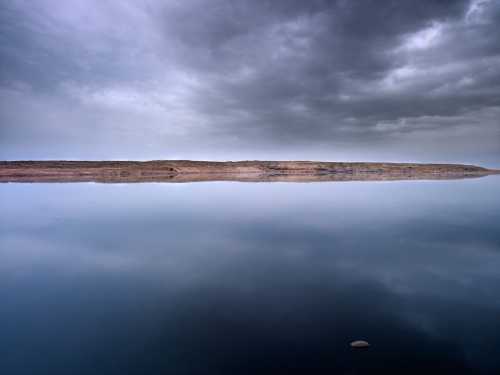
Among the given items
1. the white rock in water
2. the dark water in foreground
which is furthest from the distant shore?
the white rock in water

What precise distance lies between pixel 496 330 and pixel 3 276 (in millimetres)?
11280

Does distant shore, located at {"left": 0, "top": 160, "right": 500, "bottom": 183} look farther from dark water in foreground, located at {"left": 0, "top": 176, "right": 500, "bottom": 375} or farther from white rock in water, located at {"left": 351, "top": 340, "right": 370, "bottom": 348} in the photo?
white rock in water, located at {"left": 351, "top": 340, "right": 370, "bottom": 348}

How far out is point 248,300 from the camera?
6609 mm

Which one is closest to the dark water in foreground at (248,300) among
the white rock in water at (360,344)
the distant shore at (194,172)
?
the white rock in water at (360,344)

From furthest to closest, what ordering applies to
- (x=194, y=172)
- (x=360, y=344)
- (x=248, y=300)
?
1. (x=194, y=172)
2. (x=248, y=300)
3. (x=360, y=344)

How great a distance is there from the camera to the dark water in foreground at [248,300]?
15.6 ft

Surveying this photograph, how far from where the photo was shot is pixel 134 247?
10906mm

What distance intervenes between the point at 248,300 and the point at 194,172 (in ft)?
261

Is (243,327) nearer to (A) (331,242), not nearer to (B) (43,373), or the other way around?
(B) (43,373)

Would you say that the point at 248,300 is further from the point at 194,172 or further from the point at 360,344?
the point at 194,172

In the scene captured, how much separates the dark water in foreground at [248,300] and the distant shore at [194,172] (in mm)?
40664

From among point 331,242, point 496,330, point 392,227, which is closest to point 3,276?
point 331,242

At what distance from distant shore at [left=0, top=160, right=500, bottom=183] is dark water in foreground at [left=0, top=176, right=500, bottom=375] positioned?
40664 millimetres

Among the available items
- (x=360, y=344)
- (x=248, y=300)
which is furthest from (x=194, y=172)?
(x=360, y=344)
